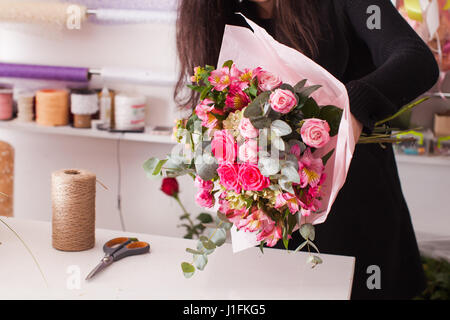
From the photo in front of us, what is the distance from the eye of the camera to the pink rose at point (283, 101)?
920 millimetres

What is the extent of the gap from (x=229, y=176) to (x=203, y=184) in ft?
0.29

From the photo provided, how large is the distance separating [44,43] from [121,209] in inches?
33.7

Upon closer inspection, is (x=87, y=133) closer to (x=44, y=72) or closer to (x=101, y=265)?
(x=44, y=72)

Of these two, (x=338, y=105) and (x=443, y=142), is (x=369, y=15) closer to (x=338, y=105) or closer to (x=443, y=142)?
(x=338, y=105)

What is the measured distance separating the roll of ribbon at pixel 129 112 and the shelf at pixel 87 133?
0.04 metres

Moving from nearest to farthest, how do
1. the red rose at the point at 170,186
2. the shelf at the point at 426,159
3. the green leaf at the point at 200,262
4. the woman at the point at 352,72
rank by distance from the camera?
the green leaf at the point at 200,262 → the woman at the point at 352,72 → the shelf at the point at 426,159 → the red rose at the point at 170,186

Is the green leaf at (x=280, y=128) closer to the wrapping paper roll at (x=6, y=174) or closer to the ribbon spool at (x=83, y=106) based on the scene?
the ribbon spool at (x=83, y=106)

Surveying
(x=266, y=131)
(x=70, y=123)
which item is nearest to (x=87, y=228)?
(x=266, y=131)

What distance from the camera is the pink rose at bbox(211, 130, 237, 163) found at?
0.95 metres

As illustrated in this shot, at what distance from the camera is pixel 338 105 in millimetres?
1019

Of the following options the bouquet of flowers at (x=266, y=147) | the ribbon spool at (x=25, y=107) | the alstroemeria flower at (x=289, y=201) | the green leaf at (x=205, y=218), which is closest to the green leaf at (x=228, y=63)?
the bouquet of flowers at (x=266, y=147)

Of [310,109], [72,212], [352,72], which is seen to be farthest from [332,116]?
[72,212]

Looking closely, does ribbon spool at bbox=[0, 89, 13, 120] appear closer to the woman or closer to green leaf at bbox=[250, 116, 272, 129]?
the woman

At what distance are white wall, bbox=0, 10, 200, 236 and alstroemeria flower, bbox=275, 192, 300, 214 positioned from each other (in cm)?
169
